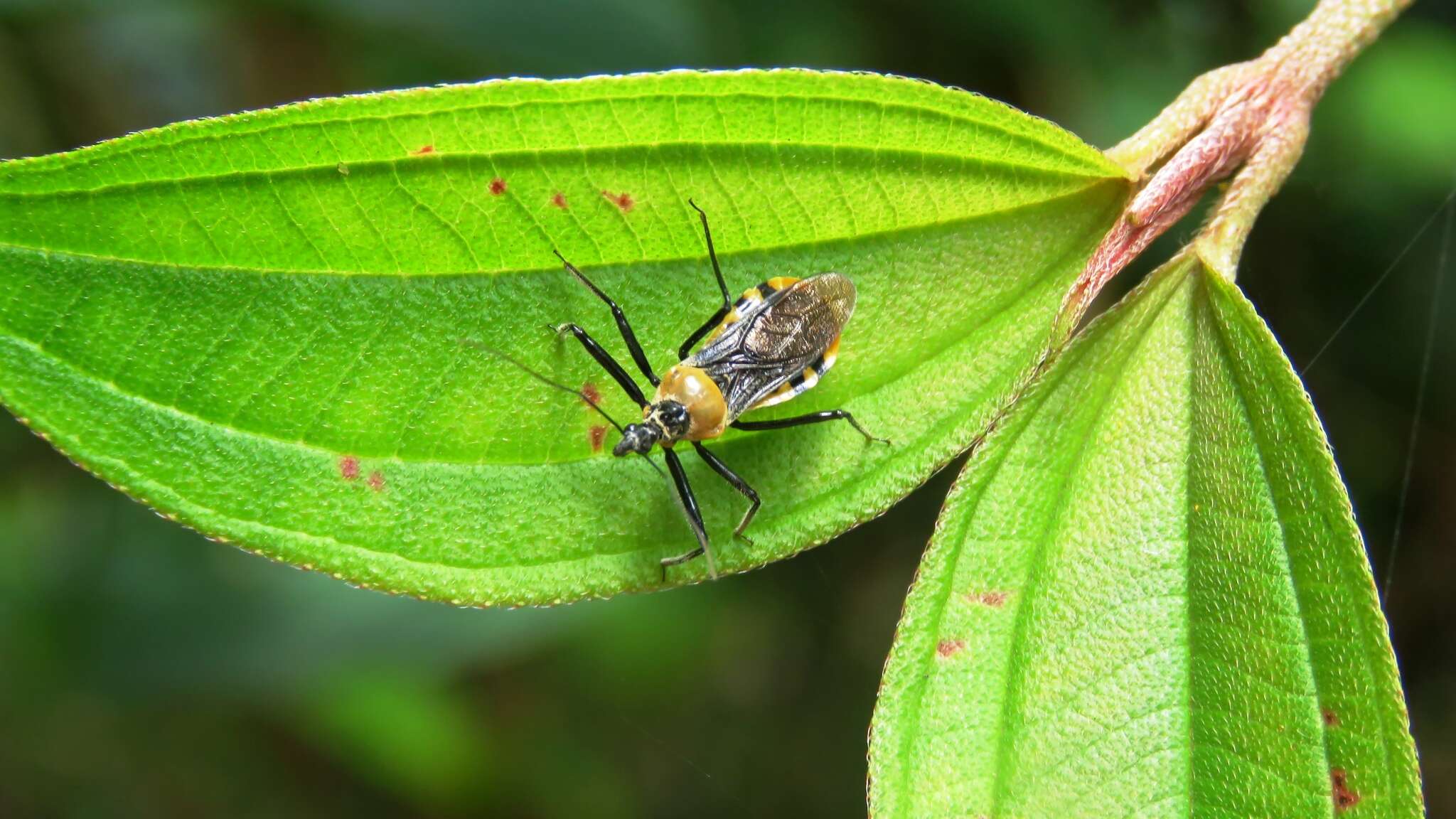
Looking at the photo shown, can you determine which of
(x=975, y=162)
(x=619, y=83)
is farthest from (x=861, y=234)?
(x=619, y=83)

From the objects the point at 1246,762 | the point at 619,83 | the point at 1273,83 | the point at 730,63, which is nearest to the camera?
the point at 619,83

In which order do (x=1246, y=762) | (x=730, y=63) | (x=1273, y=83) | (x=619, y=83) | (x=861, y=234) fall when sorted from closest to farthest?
(x=619, y=83) → (x=1246, y=762) → (x=861, y=234) → (x=1273, y=83) → (x=730, y=63)

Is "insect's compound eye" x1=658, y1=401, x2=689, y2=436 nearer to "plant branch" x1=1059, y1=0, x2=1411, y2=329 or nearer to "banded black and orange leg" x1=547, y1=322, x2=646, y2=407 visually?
"banded black and orange leg" x1=547, y1=322, x2=646, y2=407

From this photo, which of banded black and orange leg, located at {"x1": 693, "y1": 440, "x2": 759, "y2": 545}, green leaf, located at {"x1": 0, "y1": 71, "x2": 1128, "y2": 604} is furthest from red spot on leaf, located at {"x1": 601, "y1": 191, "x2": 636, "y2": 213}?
banded black and orange leg, located at {"x1": 693, "y1": 440, "x2": 759, "y2": 545}

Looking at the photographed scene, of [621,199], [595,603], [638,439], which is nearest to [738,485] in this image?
[638,439]

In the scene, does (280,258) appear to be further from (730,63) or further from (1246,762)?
(730,63)

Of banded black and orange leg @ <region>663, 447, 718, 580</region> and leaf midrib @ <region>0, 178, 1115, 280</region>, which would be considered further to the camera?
banded black and orange leg @ <region>663, 447, 718, 580</region>

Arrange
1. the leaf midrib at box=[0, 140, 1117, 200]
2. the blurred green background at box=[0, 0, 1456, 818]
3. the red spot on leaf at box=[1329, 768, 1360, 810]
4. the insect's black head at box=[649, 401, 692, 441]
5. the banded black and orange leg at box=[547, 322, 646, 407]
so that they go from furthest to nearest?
the blurred green background at box=[0, 0, 1456, 818]
the insect's black head at box=[649, 401, 692, 441]
the banded black and orange leg at box=[547, 322, 646, 407]
the red spot on leaf at box=[1329, 768, 1360, 810]
the leaf midrib at box=[0, 140, 1117, 200]
